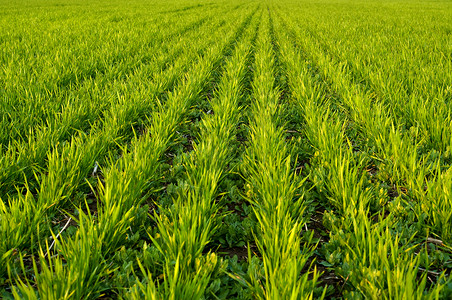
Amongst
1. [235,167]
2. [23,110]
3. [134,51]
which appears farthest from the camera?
[134,51]

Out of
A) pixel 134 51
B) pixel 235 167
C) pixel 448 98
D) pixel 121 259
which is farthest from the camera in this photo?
pixel 134 51

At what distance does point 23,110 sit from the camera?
2668 mm

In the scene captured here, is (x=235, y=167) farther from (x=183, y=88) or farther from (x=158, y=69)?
(x=158, y=69)

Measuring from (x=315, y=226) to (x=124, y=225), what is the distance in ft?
3.21

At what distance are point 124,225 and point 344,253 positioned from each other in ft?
3.30

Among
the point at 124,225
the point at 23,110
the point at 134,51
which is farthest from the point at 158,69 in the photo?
the point at 124,225

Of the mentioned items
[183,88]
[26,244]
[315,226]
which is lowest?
[315,226]

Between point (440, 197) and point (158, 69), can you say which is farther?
point (158, 69)

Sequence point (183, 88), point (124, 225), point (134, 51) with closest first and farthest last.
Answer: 1. point (124, 225)
2. point (183, 88)
3. point (134, 51)

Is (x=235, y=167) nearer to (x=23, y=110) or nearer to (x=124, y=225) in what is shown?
(x=124, y=225)

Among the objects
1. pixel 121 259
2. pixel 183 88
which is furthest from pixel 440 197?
pixel 183 88

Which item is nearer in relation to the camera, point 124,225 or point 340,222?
point 124,225

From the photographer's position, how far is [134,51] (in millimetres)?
5922

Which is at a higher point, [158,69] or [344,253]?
[158,69]
